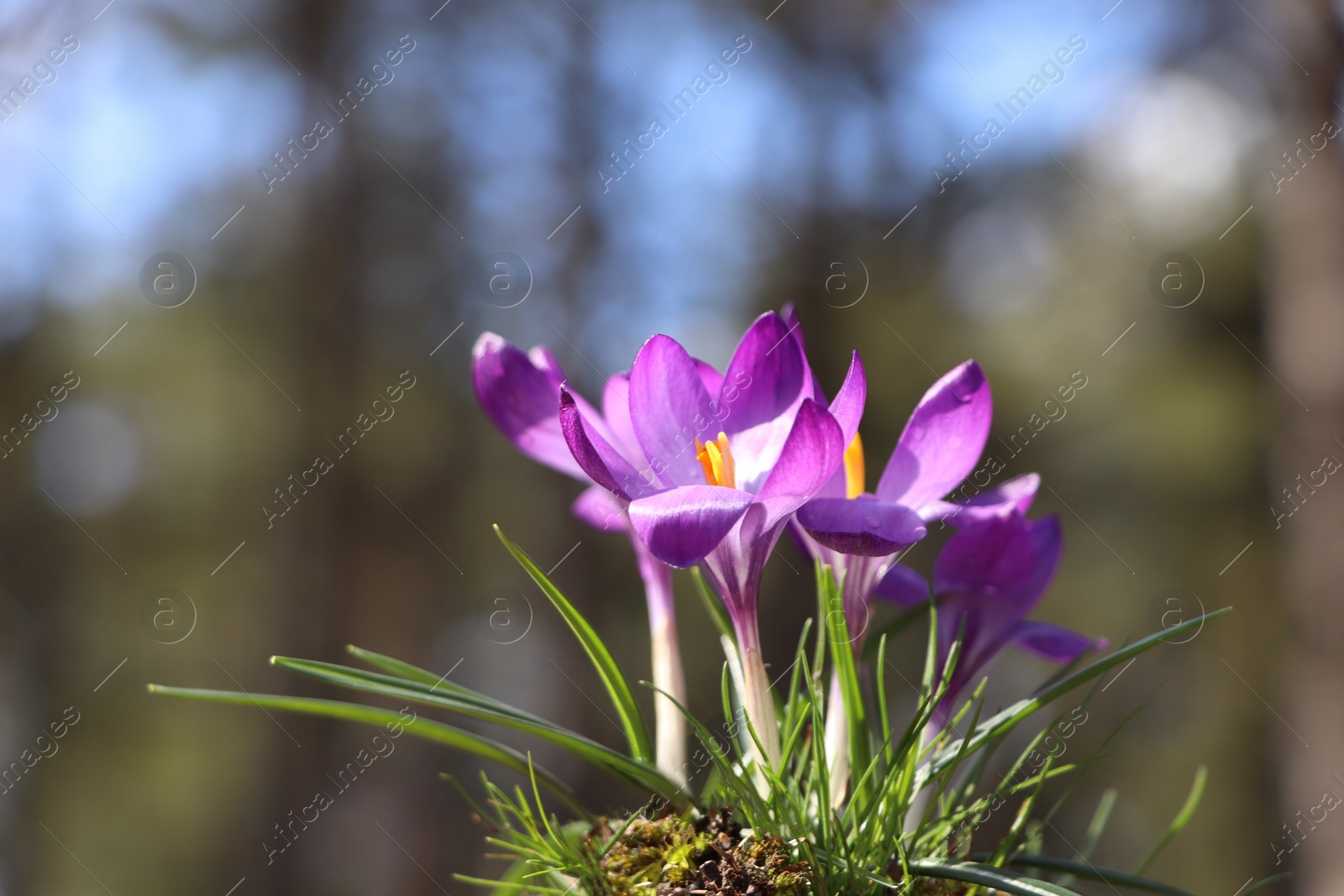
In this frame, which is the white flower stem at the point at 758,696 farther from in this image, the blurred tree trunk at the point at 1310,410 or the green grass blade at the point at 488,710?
the blurred tree trunk at the point at 1310,410

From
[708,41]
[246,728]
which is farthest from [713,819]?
[246,728]

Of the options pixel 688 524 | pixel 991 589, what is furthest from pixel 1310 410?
pixel 688 524

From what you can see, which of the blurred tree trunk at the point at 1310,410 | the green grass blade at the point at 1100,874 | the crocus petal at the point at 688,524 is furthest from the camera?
the blurred tree trunk at the point at 1310,410

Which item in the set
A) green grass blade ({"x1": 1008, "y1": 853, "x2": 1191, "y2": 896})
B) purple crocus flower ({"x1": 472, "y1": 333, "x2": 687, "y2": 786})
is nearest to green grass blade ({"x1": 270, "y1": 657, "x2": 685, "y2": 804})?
purple crocus flower ({"x1": 472, "y1": 333, "x2": 687, "y2": 786})

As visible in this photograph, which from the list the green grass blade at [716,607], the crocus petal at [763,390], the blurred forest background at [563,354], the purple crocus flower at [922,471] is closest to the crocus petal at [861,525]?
the purple crocus flower at [922,471]

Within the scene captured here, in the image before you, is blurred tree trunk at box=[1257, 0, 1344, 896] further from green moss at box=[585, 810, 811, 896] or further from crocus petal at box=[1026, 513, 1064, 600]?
green moss at box=[585, 810, 811, 896]

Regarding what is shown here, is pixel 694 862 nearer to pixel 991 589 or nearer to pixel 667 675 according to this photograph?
pixel 667 675
